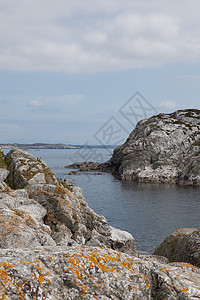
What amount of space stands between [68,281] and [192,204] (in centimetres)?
6449

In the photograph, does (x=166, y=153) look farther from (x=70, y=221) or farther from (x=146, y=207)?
(x=70, y=221)

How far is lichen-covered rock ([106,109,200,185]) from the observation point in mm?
105125

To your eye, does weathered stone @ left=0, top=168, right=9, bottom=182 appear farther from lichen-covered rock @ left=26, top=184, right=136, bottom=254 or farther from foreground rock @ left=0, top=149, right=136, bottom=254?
lichen-covered rock @ left=26, top=184, right=136, bottom=254

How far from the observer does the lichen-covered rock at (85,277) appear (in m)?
6.01

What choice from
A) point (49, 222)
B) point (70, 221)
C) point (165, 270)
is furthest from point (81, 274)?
point (70, 221)

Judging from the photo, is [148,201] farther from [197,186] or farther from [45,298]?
[45,298]

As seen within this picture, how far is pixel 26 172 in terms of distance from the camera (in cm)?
2578

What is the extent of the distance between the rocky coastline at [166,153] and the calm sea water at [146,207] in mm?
10001

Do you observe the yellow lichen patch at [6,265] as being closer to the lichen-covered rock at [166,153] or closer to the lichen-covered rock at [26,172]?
the lichen-covered rock at [26,172]

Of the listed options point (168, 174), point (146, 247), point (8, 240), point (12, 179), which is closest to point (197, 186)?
point (168, 174)

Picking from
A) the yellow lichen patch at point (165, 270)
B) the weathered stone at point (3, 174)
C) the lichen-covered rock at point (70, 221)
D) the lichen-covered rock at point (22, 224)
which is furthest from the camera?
the weathered stone at point (3, 174)

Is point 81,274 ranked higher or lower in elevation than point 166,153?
lower

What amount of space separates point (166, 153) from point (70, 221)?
330 ft

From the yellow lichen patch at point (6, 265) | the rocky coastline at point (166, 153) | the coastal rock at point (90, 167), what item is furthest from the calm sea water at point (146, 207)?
the coastal rock at point (90, 167)
